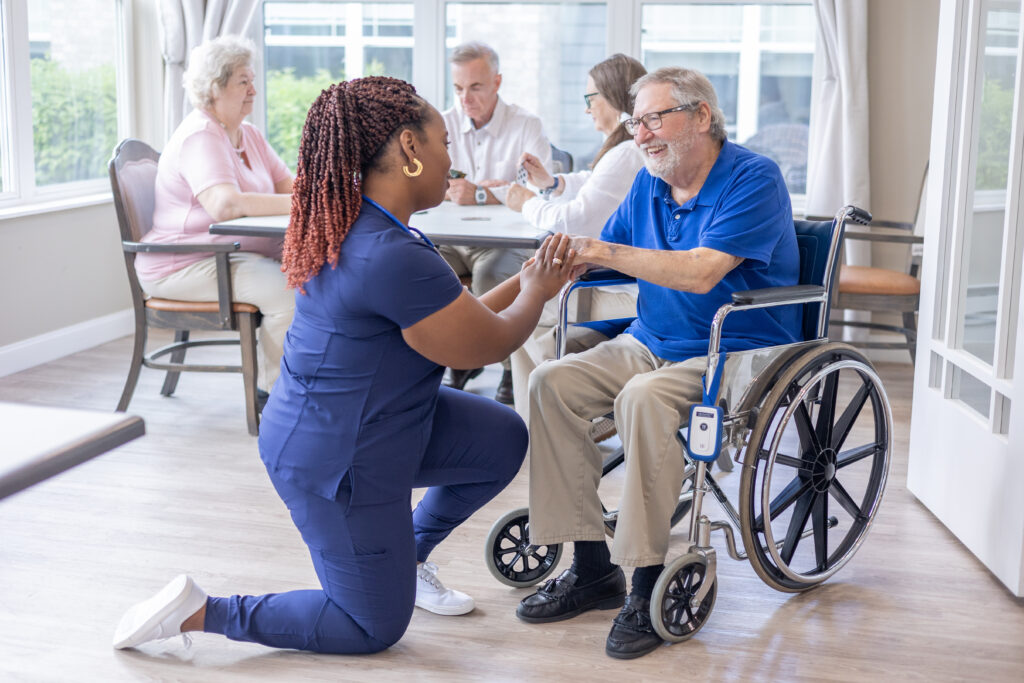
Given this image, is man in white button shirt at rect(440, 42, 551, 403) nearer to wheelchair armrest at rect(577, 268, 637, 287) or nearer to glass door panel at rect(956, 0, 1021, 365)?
wheelchair armrest at rect(577, 268, 637, 287)

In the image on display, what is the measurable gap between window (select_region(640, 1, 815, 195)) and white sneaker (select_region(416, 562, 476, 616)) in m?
3.02

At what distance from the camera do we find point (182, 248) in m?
3.41

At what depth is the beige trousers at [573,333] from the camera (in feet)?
8.51

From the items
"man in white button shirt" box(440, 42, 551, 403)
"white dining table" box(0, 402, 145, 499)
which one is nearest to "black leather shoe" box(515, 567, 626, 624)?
"white dining table" box(0, 402, 145, 499)

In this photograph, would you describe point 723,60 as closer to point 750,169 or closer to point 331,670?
point 750,169

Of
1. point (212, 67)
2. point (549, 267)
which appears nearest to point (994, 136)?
point (549, 267)

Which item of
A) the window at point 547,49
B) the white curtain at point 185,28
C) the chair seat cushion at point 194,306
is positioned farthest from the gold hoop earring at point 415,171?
the white curtain at point 185,28

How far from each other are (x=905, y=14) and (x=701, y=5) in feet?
2.71

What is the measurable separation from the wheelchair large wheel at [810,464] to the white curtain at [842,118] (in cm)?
217

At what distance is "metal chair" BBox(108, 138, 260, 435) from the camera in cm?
345

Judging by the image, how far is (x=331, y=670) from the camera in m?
2.07

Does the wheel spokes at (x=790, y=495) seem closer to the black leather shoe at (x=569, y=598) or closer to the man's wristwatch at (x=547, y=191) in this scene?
the black leather shoe at (x=569, y=598)

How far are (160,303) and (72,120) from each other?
157cm

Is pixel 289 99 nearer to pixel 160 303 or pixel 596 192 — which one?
pixel 160 303
